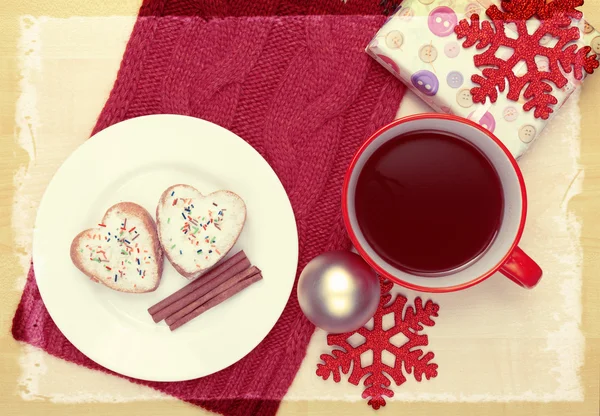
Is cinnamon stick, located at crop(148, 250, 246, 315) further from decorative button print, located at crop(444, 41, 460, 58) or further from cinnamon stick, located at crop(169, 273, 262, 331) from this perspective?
decorative button print, located at crop(444, 41, 460, 58)

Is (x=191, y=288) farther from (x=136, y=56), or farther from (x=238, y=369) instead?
(x=136, y=56)

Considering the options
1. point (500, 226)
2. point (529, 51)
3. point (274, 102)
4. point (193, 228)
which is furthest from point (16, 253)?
point (529, 51)

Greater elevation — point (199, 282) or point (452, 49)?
point (452, 49)

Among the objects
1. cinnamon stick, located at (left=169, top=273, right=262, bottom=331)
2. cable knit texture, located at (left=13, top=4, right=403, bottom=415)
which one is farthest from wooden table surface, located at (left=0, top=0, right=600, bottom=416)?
cinnamon stick, located at (left=169, top=273, right=262, bottom=331)

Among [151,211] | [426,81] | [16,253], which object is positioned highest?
[426,81]

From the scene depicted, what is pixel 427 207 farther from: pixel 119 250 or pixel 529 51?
pixel 119 250

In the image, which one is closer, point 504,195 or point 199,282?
point 504,195
